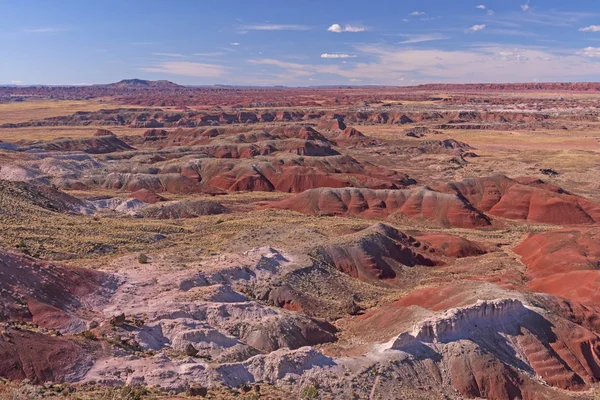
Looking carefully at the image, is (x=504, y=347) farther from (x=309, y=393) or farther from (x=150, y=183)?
(x=150, y=183)

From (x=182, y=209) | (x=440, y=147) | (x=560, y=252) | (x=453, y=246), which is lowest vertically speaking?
(x=453, y=246)

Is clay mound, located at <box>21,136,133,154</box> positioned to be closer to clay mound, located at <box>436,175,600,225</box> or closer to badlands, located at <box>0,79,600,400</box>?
badlands, located at <box>0,79,600,400</box>

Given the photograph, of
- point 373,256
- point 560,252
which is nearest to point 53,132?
point 373,256

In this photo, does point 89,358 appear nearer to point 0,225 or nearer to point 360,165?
point 0,225

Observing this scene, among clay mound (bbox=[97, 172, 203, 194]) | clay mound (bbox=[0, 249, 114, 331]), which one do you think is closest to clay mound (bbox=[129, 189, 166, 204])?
clay mound (bbox=[97, 172, 203, 194])

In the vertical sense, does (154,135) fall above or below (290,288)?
above

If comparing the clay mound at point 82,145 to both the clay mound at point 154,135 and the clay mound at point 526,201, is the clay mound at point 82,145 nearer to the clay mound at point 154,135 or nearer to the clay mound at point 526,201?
the clay mound at point 154,135
